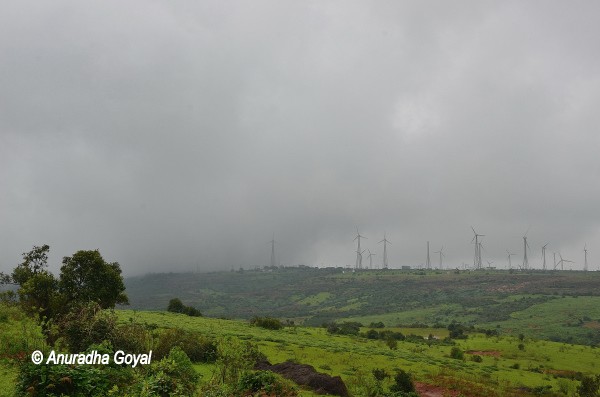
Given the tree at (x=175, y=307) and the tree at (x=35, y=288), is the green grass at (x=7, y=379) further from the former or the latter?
the tree at (x=175, y=307)

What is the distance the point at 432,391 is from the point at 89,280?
37701 mm

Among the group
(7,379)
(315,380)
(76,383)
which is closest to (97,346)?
(76,383)

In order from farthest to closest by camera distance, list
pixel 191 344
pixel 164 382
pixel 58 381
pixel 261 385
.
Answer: pixel 191 344 → pixel 261 385 → pixel 164 382 → pixel 58 381

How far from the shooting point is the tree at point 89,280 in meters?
48.7

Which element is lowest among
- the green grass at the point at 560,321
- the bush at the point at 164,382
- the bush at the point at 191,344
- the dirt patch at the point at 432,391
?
the green grass at the point at 560,321

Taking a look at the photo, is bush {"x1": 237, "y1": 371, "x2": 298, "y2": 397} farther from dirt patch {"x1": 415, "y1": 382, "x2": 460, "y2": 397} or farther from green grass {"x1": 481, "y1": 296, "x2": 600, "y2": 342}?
green grass {"x1": 481, "y1": 296, "x2": 600, "y2": 342}

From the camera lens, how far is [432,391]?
40875 millimetres

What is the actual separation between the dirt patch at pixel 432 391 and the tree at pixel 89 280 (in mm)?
33850

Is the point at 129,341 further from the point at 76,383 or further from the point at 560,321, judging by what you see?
the point at 560,321

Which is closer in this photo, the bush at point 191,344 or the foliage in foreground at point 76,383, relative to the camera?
the foliage in foreground at point 76,383

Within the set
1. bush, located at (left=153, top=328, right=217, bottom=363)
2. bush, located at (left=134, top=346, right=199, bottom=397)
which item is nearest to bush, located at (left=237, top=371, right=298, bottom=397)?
bush, located at (left=134, top=346, right=199, bottom=397)

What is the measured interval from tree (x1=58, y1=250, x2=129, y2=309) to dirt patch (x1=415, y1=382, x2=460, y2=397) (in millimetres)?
33850

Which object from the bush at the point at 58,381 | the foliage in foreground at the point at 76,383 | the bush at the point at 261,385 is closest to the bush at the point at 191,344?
the bush at the point at 261,385

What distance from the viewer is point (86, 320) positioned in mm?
29828
